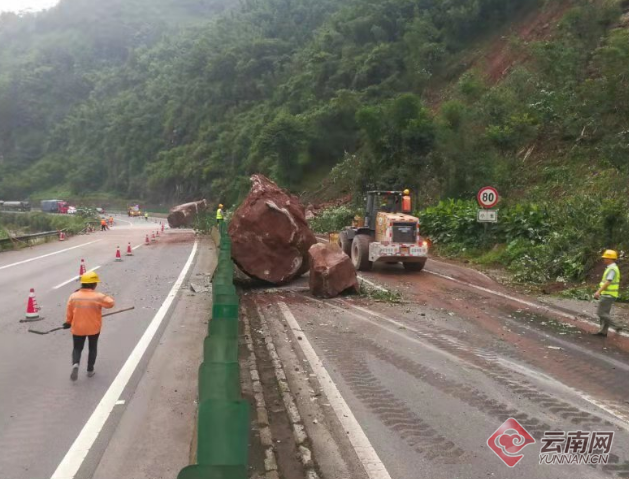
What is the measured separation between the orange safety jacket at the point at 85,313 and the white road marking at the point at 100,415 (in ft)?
2.42

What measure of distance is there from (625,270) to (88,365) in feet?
39.8

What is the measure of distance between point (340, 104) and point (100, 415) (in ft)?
178

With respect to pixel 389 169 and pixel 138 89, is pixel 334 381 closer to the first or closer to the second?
pixel 389 169

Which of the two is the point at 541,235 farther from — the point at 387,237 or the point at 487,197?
the point at 387,237

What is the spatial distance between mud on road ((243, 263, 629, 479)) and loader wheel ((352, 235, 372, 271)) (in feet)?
15.1

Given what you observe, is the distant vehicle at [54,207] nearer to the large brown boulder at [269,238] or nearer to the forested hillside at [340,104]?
the forested hillside at [340,104]

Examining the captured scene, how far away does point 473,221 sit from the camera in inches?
867

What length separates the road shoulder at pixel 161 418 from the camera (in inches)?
193

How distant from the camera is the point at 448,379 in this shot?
7.31m

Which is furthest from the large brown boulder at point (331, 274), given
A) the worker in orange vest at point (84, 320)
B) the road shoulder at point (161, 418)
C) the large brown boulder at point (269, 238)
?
the worker in orange vest at point (84, 320)

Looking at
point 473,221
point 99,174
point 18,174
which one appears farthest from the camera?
point 18,174

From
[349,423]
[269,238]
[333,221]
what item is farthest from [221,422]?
[333,221]

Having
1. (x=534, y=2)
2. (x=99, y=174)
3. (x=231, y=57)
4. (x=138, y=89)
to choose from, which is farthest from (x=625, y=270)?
(x=138, y=89)

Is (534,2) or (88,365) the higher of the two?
(534,2)
